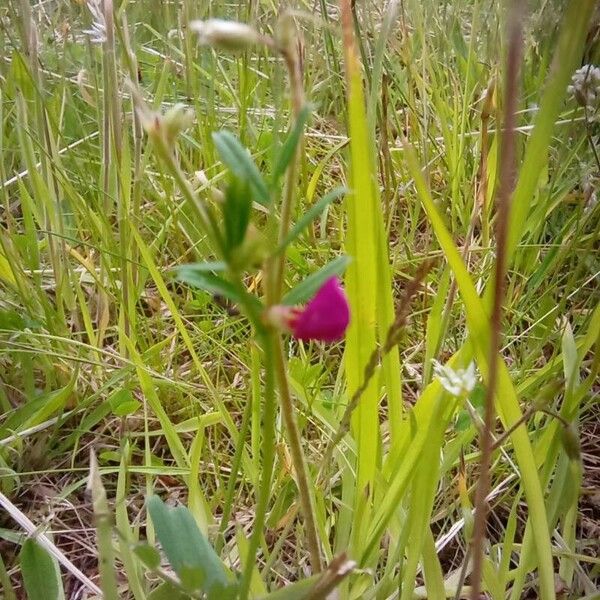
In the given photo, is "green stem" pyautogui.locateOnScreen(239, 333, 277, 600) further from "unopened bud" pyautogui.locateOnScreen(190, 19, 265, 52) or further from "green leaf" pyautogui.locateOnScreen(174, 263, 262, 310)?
"unopened bud" pyautogui.locateOnScreen(190, 19, 265, 52)

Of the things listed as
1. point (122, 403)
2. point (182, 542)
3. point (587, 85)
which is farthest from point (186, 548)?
point (587, 85)

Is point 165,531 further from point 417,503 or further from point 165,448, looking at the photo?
point 165,448

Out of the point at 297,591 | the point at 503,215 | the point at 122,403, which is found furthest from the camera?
the point at 122,403

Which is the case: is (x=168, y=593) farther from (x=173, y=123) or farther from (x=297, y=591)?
(x=173, y=123)

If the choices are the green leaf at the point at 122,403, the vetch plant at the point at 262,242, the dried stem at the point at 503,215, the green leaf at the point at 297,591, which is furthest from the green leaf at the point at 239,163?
the green leaf at the point at 122,403

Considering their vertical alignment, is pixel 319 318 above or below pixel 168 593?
above

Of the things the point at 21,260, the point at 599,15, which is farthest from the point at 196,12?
the point at 599,15

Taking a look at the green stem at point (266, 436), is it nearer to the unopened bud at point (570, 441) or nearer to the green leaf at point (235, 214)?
the green leaf at point (235, 214)

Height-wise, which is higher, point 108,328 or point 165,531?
point 165,531
